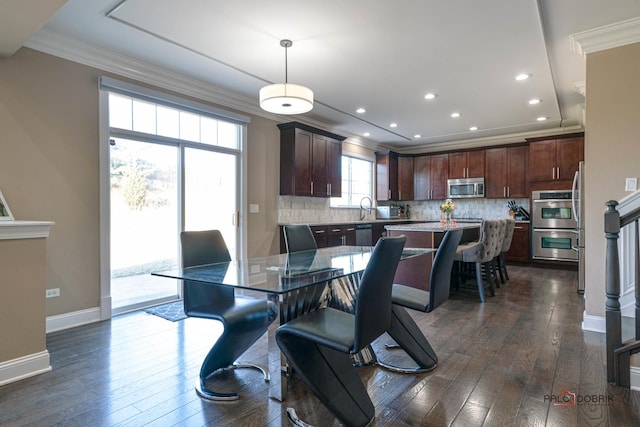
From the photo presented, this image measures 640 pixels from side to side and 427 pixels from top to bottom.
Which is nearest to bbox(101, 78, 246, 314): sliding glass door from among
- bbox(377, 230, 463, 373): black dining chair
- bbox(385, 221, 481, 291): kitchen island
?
bbox(385, 221, 481, 291): kitchen island

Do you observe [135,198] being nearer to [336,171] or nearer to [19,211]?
[19,211]

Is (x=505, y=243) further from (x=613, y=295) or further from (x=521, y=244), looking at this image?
(x=613, y=295)

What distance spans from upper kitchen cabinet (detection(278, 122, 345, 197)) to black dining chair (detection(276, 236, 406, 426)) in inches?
139

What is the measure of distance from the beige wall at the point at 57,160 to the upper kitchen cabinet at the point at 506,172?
22.2 feet

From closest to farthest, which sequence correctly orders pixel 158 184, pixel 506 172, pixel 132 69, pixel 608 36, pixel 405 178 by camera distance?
pixel 608 36 → pixel 132 69 → pixel 158 184 → pixel 506 172 → pixel 405 178

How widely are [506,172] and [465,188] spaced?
32.1 inches

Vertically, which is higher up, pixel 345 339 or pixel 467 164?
pixel 467 164

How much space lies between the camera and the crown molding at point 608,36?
288cm

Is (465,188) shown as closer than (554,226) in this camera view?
No

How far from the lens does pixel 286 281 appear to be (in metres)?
1.93

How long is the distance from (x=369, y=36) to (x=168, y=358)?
3.05 meters

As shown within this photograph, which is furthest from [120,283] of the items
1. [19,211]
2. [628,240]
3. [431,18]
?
[628,240]

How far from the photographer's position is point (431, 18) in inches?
110

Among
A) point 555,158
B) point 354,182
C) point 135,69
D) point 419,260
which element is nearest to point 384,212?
point 354,182
